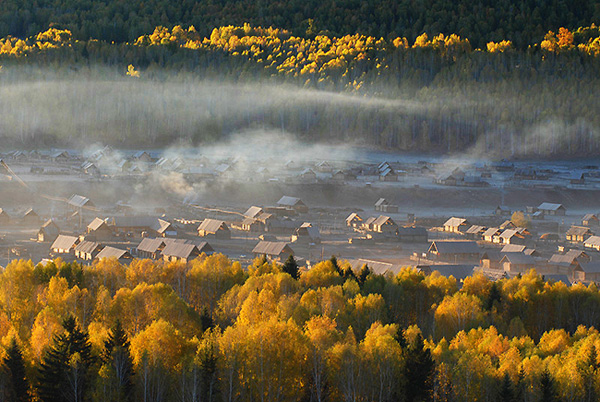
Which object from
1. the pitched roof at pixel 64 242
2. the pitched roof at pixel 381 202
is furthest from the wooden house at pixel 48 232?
the pitched roof at pixel 381 202

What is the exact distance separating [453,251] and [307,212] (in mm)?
19391

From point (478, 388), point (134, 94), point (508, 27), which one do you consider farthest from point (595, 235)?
point (508, 27)

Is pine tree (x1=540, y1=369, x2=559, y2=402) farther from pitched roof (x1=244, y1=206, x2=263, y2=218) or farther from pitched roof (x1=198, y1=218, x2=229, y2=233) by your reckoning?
pitched roof (x1=244, y1=206, x2=263, y2=218)

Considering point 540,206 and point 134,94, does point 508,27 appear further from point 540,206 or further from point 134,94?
point 540,206

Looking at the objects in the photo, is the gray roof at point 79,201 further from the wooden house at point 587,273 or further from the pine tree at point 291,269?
the wooden house at point 587,273

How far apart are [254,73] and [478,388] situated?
10890cm

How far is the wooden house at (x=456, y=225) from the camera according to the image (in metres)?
63.3

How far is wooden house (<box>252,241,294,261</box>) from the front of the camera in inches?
1973

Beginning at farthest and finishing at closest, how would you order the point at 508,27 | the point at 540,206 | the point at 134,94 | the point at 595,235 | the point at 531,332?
the point at 508,27
the point at 134,94
the point at 540,206
the point at 595,235
the point at 531,332

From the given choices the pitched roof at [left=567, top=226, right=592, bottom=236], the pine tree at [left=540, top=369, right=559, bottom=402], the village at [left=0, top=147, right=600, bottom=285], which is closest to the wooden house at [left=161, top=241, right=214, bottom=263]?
the village at [left=0, top=147, right=600, bottom=285]

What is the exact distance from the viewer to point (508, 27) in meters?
159

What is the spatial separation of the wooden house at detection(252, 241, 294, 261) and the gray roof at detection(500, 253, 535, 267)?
10.6 metres

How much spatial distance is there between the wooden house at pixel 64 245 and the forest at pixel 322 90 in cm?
5210

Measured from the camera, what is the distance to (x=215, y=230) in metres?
57.5
